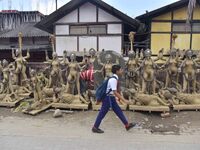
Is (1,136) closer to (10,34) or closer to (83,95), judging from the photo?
(83,95)

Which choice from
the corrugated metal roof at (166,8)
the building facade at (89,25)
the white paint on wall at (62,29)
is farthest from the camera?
the white paint on wall at (62,29)

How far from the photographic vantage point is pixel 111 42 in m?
15.6

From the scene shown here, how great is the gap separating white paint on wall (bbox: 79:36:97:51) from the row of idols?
4745 millimetres

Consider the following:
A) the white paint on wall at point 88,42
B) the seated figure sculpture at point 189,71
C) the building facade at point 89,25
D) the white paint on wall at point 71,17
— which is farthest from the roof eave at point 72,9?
the seated figure sculpture at point 189,71

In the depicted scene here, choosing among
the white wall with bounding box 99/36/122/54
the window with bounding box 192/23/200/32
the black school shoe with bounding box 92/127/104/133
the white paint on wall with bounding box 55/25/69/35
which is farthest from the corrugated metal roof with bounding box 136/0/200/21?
the black school shoe with bounding box 92/127/104/133

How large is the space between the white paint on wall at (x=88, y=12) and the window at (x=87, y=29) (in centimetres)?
39

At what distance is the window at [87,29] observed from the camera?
51.3 ft

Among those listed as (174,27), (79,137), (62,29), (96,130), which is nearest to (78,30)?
(62,29)

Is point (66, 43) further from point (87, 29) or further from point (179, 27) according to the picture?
point (179, 27)

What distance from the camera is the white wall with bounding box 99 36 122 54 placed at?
50.8 ft

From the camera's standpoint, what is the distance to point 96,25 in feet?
51.4

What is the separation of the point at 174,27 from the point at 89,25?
4.68 meters

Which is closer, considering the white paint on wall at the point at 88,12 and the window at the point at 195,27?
the window at the point at 195,27

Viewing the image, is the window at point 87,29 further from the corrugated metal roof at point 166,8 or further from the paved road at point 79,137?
the paved road at point 79,137
